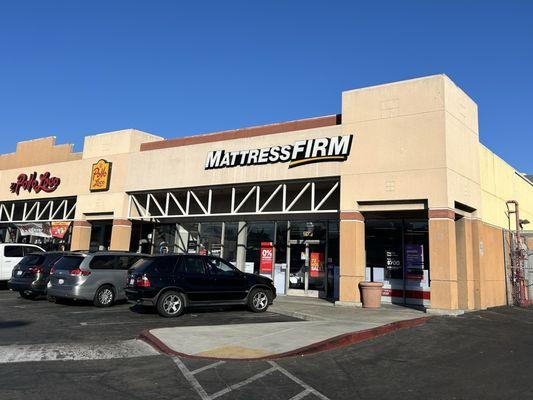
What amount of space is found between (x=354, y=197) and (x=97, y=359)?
35.6 feet

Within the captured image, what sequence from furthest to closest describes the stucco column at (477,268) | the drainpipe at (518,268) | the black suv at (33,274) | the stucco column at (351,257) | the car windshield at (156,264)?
the drainpipe at (518,268) → the stucco column at (477,268) → the black suv at (33,274) → the stucco column at (351,257) → the car windshield at (156,264)

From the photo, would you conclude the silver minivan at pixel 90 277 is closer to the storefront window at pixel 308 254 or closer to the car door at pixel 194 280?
the car door at pixel 194 280

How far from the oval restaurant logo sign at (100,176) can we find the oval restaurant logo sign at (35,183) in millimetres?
3374

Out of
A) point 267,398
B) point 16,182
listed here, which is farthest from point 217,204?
point 267,398

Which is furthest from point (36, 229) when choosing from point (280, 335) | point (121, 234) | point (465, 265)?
point (465, 265)

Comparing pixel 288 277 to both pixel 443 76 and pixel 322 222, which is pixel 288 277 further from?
pixel 443 76

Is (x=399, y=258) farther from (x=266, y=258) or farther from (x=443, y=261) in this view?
(x=266, y=258)

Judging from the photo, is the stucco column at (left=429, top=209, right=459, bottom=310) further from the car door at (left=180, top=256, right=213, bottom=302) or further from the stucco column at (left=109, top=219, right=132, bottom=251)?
the stucco column at (left=109, top=219, right=132, bottom=251)

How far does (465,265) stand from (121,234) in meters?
15.8

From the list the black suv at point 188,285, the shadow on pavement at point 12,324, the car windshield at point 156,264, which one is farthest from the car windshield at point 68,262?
the shadow on pavement at point 12,324

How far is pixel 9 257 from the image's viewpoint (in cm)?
1973

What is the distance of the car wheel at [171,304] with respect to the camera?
13.1m

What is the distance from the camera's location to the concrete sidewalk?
873cm

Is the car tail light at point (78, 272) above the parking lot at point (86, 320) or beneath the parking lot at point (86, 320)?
above
